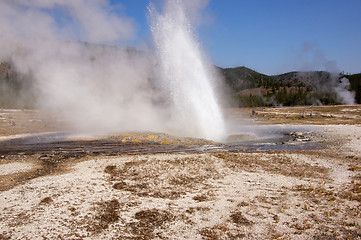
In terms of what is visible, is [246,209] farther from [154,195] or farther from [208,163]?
[208,163]

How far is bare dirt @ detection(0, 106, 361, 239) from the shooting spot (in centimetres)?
751

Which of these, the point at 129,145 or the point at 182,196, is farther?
the point at 129,145

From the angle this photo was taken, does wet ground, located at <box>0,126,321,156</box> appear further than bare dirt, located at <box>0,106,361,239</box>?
Yes

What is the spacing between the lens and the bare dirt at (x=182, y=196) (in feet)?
24.6

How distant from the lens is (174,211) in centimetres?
880

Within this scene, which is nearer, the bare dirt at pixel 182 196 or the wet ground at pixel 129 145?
the bare dirt at pixel 182 196

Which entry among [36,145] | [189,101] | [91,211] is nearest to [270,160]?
[91,211]

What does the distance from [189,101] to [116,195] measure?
714 inches

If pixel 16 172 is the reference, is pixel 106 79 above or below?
above

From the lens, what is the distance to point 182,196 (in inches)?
404

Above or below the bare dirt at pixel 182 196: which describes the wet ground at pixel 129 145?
above

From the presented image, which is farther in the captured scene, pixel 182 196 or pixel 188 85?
pixel 188 85

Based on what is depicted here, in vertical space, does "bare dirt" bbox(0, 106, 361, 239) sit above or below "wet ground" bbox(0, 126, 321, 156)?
below

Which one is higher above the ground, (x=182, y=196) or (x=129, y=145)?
(x=129, y=145)
